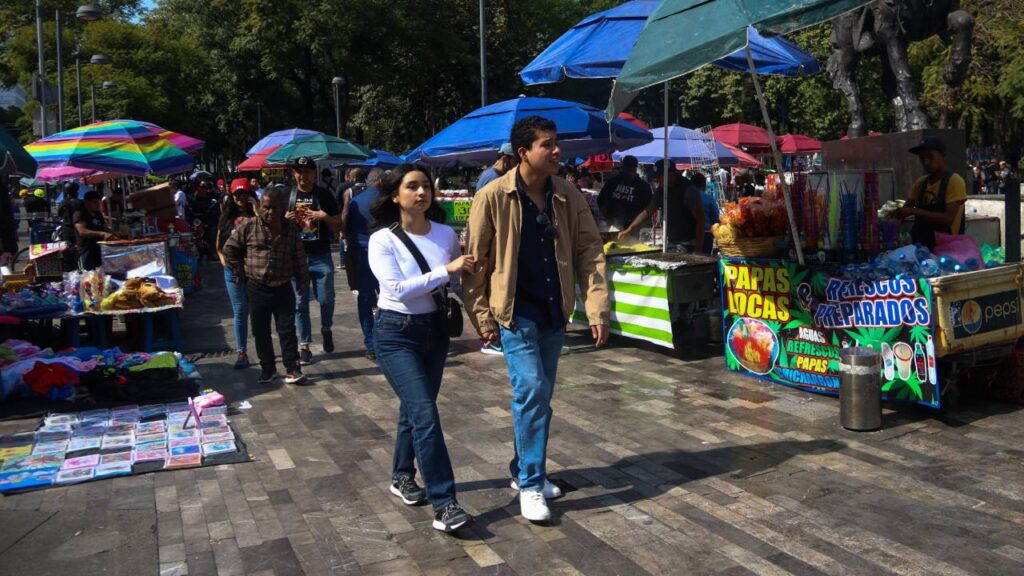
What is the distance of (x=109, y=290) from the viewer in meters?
8.88

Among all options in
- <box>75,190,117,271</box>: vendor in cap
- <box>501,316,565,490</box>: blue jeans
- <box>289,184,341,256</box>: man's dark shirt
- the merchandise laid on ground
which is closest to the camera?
<box>501,316,565,490</box>: blue jeans

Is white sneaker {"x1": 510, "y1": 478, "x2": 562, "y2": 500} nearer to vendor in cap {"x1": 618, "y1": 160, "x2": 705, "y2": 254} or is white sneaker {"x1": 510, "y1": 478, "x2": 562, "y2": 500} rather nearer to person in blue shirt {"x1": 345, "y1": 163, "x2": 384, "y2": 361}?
person in blue shirt {"x1": 345, "y1": 163, "x2": 384, "y2": 361}

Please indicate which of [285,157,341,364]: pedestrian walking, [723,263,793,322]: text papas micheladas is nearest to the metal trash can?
[723,263,793,322]: text papas micheladas

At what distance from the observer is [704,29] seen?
614cm

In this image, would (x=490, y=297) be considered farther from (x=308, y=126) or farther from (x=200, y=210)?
(x=308, y=126)

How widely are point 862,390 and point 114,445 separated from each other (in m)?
4.87

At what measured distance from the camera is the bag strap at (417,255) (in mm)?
4480

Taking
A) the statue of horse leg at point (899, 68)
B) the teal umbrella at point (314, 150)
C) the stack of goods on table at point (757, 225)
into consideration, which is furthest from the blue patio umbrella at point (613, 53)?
the teal umbrella at point (314, 150)

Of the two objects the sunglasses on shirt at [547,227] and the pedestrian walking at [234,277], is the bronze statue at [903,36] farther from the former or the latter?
the sunglasses on shirt at [547,227]

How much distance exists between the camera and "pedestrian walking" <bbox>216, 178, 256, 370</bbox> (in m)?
8.27

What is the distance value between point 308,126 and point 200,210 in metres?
21.5

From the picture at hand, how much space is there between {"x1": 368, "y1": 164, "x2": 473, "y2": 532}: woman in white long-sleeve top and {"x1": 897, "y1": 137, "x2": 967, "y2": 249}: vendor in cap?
4.09 m

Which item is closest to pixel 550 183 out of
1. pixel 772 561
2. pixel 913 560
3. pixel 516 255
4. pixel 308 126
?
pixel 516 255

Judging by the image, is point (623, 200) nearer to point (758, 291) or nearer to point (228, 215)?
point (758, 291)
